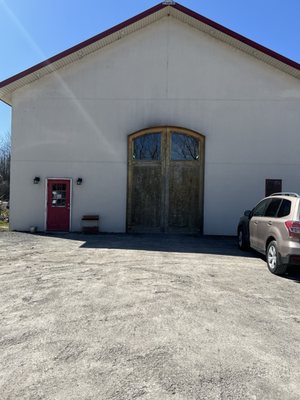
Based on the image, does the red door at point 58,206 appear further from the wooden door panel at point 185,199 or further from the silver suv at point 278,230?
the silver suv at point 278,230

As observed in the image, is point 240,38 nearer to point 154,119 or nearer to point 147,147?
point 154,119

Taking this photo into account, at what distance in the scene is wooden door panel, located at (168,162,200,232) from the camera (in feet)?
46.7

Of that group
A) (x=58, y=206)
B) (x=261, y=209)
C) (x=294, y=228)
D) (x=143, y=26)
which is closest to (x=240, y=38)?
(x=143, y=26)

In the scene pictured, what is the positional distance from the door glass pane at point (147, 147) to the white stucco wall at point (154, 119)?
51 cm

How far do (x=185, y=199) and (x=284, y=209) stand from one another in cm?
673

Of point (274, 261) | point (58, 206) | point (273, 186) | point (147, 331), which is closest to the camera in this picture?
point (147, 331)

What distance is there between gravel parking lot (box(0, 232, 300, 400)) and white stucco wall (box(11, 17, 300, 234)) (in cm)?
593

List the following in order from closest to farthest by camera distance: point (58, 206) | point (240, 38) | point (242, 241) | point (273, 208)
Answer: point (273, 208), point (242, 241), point (240, 38), point (58, 206)

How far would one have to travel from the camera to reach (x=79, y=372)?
3.32 meters

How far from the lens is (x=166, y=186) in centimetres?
1426

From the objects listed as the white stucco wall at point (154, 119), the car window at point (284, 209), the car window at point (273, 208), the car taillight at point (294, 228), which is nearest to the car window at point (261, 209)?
the car window at point (273, 208)

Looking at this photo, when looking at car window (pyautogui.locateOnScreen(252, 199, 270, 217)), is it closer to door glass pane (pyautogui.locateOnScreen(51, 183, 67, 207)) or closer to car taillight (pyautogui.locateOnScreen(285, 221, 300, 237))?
car taillight (pyautogui.locateOnScreen(285, 221, 300, 237))

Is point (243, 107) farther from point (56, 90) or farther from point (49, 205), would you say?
point (49, 205)

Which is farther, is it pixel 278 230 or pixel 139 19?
pixel 139 19
